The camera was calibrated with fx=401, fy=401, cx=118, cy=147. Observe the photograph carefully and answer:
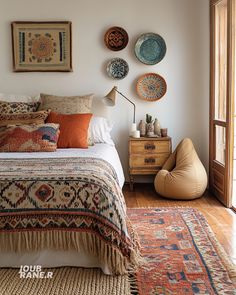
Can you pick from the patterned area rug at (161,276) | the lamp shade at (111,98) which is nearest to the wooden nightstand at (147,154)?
the lamp shade at (111,98)

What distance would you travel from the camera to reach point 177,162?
4.43 metres

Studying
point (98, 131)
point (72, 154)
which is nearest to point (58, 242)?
point (72, 154)

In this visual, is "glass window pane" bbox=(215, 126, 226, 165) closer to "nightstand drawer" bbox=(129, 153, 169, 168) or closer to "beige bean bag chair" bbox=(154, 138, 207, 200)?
"beige bean bag chair" bbox=(154, 138, 207, 200)

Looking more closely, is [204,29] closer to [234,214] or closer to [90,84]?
[90,84]

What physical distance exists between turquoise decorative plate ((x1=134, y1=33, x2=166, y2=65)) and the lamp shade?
0.53 metres

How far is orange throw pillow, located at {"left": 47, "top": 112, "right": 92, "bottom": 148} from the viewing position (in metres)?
3.85

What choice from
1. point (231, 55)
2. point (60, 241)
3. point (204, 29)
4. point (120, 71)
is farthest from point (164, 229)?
point (204, 29)

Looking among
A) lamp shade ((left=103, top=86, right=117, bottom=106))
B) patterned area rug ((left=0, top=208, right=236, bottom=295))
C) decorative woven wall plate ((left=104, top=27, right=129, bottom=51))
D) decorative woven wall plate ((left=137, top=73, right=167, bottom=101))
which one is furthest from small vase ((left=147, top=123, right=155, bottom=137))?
patterned area rug ((left=0, top=208, right=236, bottom=295))

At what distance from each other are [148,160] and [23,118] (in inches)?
58.2

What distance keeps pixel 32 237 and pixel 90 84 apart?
8.59ft

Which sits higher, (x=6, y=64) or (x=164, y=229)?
(x=6, y=64)

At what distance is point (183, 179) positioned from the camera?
4176 mm

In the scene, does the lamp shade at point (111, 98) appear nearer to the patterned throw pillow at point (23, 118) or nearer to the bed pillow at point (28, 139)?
the patterned throw pillow at point (23, 118)

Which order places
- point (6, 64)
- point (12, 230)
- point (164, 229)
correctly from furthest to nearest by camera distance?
point (6, 64), point (164, 229), point (12, 230)
